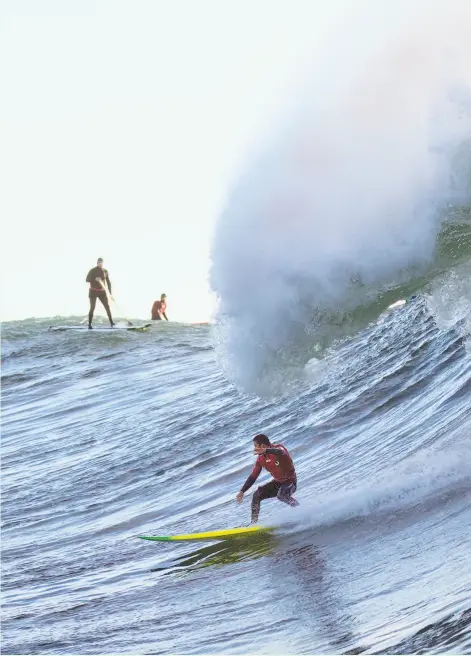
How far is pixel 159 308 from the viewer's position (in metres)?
29.6

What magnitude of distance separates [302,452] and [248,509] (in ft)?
7.37

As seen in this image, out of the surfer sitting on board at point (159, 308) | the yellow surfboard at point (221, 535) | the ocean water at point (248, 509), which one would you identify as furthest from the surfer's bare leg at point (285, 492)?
the surfer sitting on board at point (159, 308)

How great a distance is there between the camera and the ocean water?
716 cm

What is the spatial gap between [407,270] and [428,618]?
229 inches

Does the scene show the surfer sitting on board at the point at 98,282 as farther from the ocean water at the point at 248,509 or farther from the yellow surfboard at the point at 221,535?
the yellow surfboard at the point at 221,535

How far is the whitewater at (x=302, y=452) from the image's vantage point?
24.5ft

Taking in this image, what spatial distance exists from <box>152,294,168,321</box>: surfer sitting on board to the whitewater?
11.0m

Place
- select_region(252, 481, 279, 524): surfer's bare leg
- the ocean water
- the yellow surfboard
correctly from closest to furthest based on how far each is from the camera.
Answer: the ocean water < the yellow surfboard < select_region(252, 481, 279, 524): surfer's bare leg

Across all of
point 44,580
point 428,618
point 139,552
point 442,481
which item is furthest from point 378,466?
point 428,618

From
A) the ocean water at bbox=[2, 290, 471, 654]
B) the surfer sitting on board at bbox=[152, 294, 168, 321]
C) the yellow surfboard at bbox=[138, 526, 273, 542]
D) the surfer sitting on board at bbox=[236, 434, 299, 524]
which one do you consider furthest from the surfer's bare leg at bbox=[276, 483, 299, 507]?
the surfer sitting on board at bbox=[152, 294, 168, 321]

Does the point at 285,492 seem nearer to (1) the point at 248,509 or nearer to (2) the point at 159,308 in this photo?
(1) the point at 248,509

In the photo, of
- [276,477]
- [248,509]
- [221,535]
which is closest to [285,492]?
[276,477]

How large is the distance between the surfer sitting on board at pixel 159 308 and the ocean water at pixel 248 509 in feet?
28.4

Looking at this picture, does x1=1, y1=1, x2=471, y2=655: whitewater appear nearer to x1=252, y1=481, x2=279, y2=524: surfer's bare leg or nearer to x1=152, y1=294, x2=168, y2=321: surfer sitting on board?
x1=252, y1=481, x2=279, y2=524: surfer's bare leg
